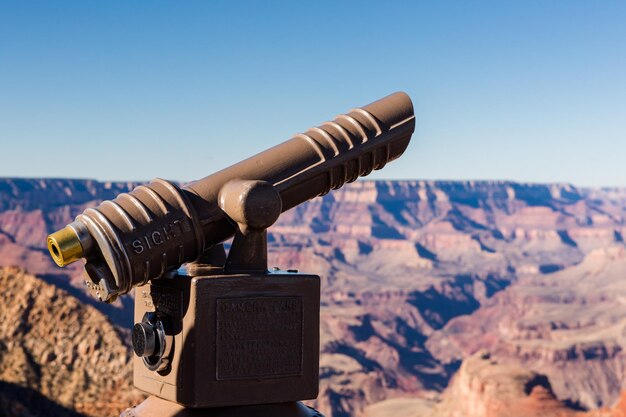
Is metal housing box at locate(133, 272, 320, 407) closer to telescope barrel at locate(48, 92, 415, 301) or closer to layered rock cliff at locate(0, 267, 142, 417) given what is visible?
telescope barrel at locate(48, 92, 415, 301)

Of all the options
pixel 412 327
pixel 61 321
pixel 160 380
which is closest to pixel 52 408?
pixel 61 321

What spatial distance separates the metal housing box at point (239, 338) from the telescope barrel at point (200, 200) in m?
0.28

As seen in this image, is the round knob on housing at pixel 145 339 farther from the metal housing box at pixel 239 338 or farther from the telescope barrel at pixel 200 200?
the telescope barrel at pixel 200 200

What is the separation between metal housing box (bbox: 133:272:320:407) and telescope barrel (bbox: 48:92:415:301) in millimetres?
277

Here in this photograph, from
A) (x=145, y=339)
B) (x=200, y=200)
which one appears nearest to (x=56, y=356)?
(x=145, y=339)

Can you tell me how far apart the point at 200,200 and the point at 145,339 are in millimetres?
866

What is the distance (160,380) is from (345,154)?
1.80 m

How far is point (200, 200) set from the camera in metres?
4.98

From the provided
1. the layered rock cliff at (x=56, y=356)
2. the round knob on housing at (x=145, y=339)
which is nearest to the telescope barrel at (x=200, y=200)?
the round knob on housing at (x=145, y=339)

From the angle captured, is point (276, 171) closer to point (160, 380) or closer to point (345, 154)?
point (345, 154)

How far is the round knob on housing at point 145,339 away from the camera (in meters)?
4.90

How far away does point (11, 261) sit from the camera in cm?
17250

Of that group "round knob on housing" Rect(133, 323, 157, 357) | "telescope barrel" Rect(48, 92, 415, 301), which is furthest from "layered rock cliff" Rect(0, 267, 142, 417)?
"telescope barrel" Rect(48, 92, 415, 301)

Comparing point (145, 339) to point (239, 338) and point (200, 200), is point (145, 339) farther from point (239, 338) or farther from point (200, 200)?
point (200, 200)
